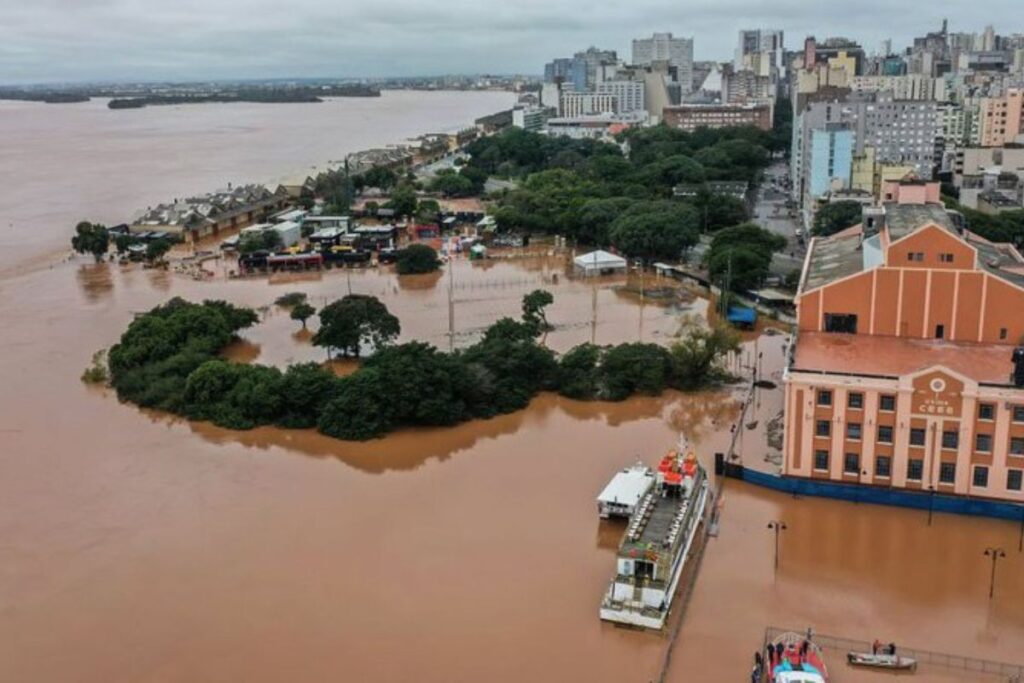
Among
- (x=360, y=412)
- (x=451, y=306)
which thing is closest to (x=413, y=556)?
(x=360, y=412)

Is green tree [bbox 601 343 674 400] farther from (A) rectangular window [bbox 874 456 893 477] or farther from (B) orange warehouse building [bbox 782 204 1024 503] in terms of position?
(A) rectangular window [bbox 874 456 893 477]

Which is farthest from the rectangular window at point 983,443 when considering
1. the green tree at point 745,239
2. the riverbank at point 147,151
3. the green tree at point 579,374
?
the riverbank at point 147,151

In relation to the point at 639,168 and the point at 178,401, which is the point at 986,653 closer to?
the point at 178,401

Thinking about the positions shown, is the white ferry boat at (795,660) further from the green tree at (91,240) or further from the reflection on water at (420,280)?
the green tree at (91,240)

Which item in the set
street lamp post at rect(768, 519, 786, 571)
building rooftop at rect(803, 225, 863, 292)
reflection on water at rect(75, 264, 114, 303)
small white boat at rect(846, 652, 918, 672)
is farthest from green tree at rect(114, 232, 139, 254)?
small white boat at rect(846, 652, 918, 672)

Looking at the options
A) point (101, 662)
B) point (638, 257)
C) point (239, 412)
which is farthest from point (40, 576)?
point (638, 257)
